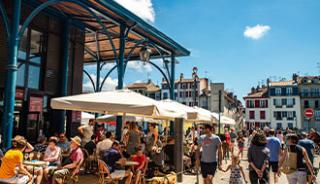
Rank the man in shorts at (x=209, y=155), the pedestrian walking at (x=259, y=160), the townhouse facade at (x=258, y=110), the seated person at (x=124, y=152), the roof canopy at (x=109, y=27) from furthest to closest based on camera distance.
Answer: the townhouse facade at (x=258, y=110), the roof canopy at (x=109, y=27), the seated person at (x=124, y=152), the man in shorts at (x=209, y=155), the pedestrian walking at (x=259, y=160)

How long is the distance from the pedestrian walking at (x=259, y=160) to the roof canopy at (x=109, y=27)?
7109 millimetres

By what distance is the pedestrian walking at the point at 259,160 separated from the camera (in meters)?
6.05

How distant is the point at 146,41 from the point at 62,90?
15.4 ft

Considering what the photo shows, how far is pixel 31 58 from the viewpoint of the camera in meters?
12.1

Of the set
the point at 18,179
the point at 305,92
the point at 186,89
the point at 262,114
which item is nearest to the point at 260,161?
the point at 18,179

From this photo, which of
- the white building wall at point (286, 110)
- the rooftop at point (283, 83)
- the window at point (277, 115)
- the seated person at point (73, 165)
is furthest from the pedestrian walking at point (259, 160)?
the rooftop at point (283, 83)

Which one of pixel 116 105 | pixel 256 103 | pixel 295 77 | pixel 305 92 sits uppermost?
pixel 295 77

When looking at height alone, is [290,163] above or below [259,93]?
below

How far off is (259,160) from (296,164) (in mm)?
887

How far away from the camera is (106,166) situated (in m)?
6.24

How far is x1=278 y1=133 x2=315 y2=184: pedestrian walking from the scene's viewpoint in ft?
20.5

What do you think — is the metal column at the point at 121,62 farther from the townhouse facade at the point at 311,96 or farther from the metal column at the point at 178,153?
the townhouse facade at the point at 311,96

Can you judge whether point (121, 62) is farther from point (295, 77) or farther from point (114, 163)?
point (295, 77)

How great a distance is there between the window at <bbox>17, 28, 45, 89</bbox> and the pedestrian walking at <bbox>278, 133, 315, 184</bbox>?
32.4 ft
